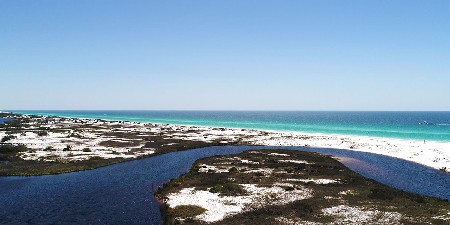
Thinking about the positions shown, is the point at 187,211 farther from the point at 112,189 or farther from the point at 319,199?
the point at 319,199

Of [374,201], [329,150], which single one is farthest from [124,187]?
[329,150]

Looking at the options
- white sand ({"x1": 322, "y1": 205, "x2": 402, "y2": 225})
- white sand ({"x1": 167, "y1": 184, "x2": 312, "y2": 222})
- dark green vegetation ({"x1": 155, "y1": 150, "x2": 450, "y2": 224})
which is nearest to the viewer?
white sand ({"x1": 322, "y1": 205, "x2": 402, "y2": 225})

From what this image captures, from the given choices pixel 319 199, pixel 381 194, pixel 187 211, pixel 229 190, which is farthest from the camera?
pixel 229 190

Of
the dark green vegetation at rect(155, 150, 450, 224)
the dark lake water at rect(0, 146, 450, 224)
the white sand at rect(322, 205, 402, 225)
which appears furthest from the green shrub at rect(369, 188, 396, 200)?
the dark lake water at rect(0, 146, 450, 224)

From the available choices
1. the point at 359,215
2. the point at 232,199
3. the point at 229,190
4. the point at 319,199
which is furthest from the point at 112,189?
the point at 359,215

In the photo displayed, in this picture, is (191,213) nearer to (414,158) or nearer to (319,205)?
(319,205)

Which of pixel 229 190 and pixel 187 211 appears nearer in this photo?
pixel 187 211

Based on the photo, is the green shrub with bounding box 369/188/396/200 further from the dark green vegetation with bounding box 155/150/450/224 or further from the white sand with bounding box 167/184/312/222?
the white sand with bounding box 167/184/312/222
